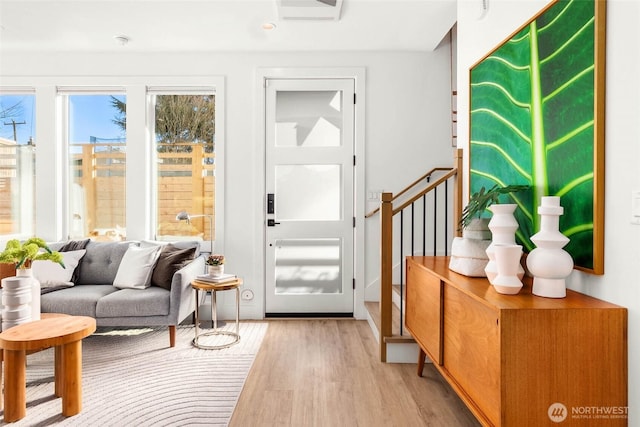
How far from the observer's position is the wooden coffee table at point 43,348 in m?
1.96

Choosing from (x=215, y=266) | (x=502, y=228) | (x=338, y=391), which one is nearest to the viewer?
(x=502, y=228)

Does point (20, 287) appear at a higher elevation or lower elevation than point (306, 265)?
higher

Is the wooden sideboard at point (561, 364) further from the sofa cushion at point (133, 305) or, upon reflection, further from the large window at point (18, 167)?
the large window at point (18, 167)

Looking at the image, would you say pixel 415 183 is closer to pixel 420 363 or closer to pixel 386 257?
pixel 386 257

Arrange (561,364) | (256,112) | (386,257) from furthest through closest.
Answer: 1. (256,112)
2. (386,257)
3. (561,364)

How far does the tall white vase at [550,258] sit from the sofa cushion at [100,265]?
3.28 m

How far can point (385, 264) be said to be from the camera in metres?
2.76

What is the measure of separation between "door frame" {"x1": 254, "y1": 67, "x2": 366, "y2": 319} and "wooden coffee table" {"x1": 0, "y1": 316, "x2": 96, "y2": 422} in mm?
1866

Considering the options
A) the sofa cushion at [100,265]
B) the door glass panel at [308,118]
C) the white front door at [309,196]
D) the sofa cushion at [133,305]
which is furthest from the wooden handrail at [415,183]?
the sofa cushion at [100,265]

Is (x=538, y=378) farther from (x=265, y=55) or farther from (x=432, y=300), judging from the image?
(x=265, y=55)

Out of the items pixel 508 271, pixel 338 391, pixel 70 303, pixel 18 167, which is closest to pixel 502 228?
pixel 508 271

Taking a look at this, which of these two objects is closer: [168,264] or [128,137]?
[168,264]

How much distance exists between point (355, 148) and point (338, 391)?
7.51 ft

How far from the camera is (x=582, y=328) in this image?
1.31 metres
